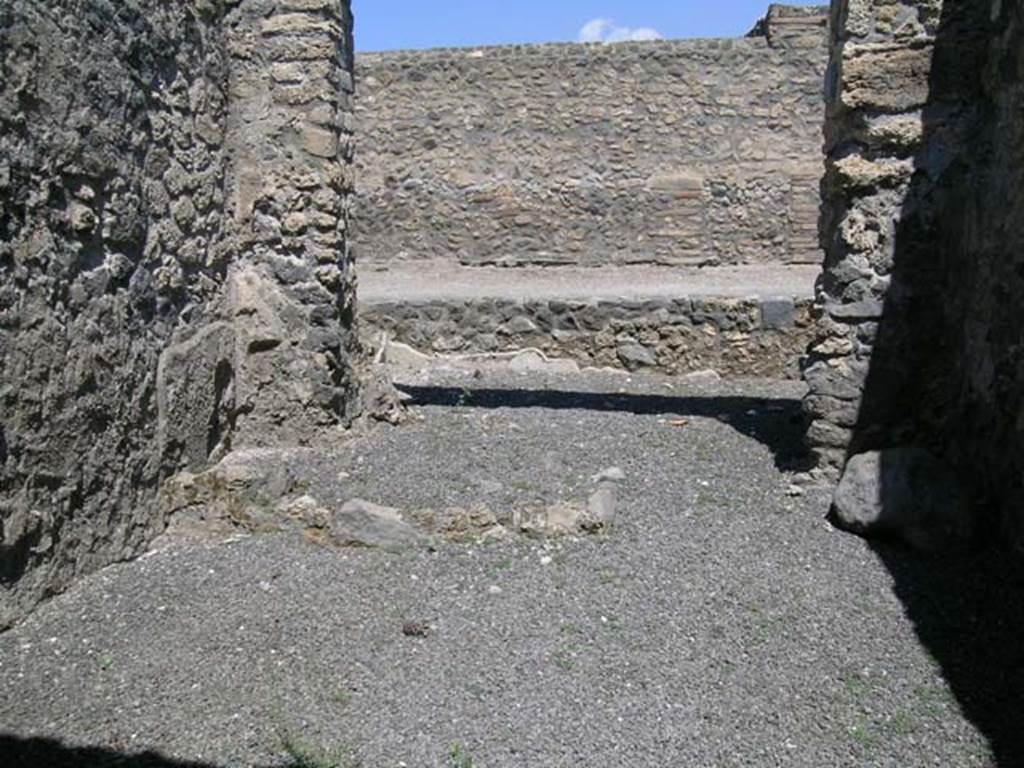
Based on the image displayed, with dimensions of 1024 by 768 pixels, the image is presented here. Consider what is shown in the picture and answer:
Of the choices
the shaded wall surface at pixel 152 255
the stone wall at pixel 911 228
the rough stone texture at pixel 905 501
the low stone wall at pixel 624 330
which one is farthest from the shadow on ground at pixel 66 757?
the low stone wall at pixel 624 330

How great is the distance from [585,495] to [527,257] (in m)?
8.92

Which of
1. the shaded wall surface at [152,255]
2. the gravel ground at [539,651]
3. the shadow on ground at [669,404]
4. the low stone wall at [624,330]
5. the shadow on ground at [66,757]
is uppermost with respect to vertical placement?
the shaded wall surface at [152,255]

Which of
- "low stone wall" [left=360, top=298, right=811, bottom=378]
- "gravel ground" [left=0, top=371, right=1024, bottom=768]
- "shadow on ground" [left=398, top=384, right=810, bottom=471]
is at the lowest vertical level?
"gravel ground" [left=0, top=371, right=1024, bottom=768]

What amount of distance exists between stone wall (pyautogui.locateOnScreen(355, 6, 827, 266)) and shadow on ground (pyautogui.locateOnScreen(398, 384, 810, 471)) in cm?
595

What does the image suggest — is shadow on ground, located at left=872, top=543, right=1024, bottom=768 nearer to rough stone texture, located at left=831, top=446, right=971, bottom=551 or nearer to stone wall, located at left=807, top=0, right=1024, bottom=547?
rough stone texture, located at left=831, top=446, right=971, bottom=551

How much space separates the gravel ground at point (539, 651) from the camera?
3.20 meters

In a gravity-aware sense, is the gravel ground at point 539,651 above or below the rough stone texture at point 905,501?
below

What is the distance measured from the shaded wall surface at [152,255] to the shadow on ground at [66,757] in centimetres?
77

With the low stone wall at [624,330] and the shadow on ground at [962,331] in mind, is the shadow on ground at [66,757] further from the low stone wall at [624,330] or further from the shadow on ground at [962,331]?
the low stone wall at [624,330]

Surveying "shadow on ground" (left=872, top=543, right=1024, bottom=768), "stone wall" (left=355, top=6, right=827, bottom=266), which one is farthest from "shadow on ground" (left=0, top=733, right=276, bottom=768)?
"stone wall" (left=355, top=6, right=827, bottom=266)

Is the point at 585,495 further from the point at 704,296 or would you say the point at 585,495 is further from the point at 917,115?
the point at 704,296

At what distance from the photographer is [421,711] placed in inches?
132

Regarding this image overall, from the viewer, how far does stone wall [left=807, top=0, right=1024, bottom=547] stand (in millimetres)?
5148

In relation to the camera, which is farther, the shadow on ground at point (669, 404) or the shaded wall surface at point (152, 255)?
the shadow on ground at point (669, 404)
